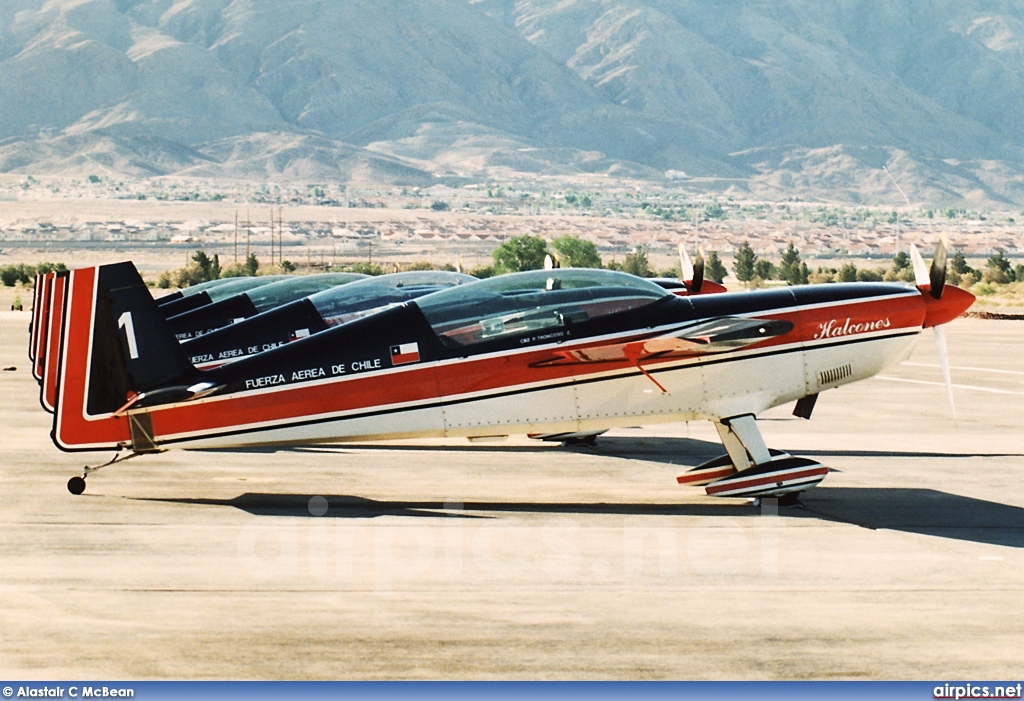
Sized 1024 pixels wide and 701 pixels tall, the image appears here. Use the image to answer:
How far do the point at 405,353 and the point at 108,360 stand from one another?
2684 mm

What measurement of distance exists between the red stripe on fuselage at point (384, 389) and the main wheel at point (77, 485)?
123 centimetres

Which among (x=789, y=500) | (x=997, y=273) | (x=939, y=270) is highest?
(x=997, y=273)

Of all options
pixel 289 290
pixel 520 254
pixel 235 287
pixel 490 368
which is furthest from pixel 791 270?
pixel 490 368

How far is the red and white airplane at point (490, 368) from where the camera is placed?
512 inches

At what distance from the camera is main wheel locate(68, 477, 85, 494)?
13.6m

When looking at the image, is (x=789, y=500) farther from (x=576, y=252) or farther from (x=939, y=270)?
(x=576, y=252)

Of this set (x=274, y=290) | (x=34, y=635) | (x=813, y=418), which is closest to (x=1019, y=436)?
(x=813, y=418)

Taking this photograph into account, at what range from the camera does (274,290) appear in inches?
762

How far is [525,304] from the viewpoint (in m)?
13.6

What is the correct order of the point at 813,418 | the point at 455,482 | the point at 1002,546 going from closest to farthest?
1. the point at 1002,546
2. the point at 455,482
3. the point at 813,418

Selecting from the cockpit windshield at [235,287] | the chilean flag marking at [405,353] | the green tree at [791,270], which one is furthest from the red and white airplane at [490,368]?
the green tree at [791,270]

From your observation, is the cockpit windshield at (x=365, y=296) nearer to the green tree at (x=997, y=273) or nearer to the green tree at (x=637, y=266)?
the green tree at (x=637, y=266)

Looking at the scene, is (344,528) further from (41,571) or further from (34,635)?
(34,635)

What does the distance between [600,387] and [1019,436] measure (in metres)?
7.90
